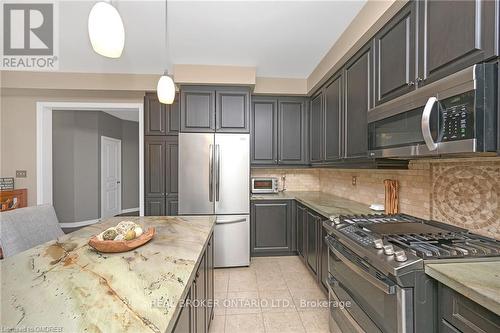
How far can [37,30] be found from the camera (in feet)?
7.35

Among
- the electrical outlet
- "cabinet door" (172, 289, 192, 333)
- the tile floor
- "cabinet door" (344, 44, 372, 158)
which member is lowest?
the tile floor

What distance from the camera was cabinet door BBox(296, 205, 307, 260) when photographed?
3012 mm

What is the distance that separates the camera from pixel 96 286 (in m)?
0.91

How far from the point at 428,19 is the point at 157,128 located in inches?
134

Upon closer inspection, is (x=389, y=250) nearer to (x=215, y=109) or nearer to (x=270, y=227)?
(x=270, y=227)

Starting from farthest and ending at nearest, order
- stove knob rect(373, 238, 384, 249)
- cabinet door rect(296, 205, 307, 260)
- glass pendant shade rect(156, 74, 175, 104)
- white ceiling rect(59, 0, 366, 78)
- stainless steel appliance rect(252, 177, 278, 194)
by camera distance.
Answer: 1. stainless steel appliance rect(252, 177, 278, 194)
2. cabinet door rect(296, 205, 307, 260)
3. white ceiling rect(59, 0, 366, 78)
4. glass pendant shade rect(156, 74, 175, 104)
5. stove knob rect(373, 238, 384, 249)

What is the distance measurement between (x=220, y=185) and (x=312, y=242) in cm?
138

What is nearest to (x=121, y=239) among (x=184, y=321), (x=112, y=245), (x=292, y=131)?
(x=112, y=245)

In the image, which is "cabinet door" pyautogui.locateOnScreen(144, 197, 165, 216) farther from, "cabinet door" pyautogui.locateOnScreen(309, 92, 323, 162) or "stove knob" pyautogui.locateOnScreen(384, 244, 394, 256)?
"stove knob" pyautogui.locateOnScreen(384, 244, 394, 256)

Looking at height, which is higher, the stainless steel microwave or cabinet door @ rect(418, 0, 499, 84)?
cabinet door @ rect(418, 0, 499, 84)

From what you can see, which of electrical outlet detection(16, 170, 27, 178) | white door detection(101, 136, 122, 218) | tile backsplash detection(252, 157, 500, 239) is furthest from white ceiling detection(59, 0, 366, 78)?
white door detection(101, 136, 122, 218)

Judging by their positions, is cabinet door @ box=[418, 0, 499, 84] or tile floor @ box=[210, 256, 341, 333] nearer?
cabinet door @ box=[418, 0, 499, 84]

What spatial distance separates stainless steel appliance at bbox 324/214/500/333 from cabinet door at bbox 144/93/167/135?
2.98 metres

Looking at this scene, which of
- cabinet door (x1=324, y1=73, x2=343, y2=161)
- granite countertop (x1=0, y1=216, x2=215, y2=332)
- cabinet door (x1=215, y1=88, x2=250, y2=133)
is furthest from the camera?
cabinet door (x1=215, y1=88, x2=250, y2=133)
